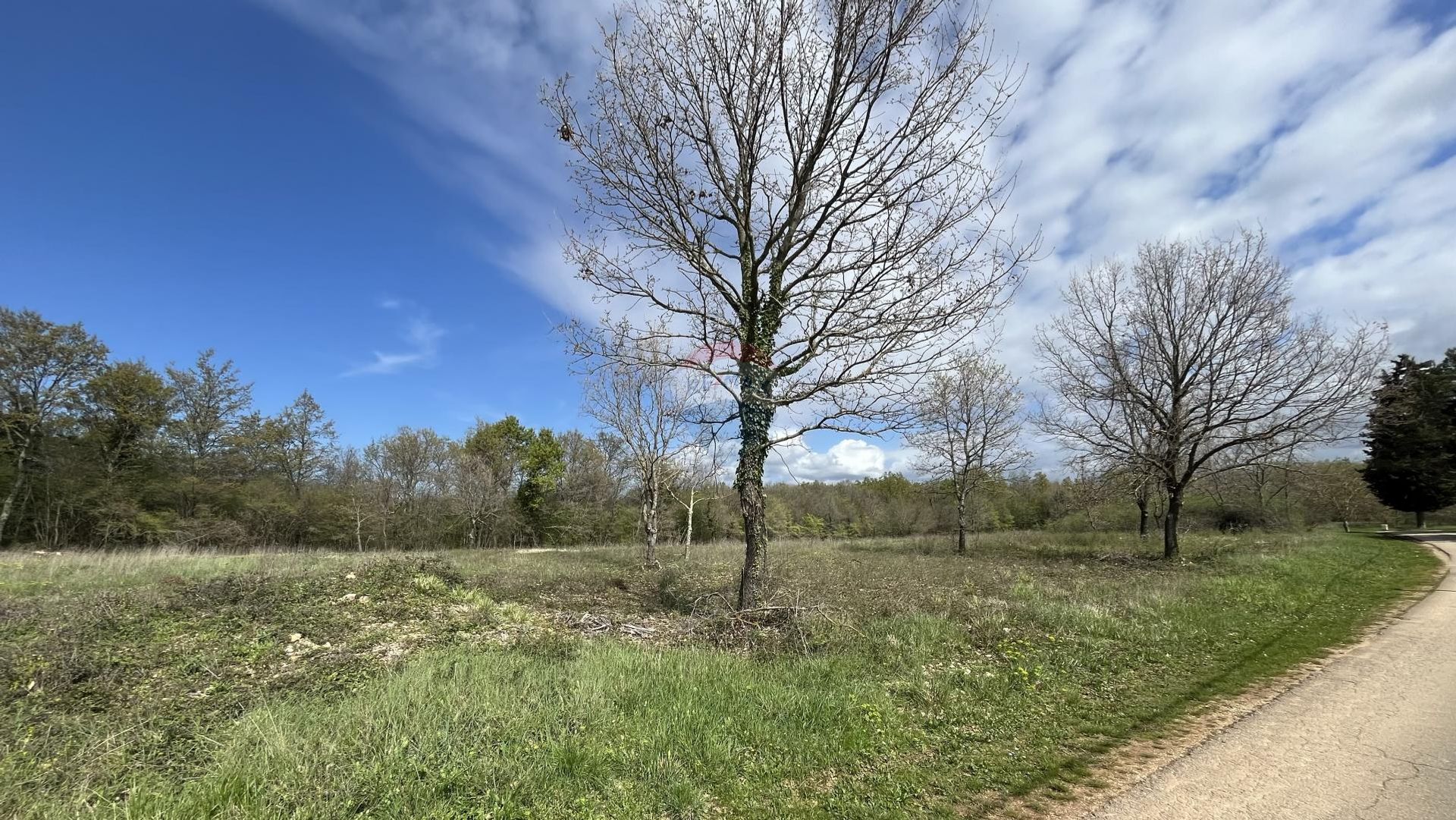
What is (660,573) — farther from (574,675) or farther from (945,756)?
(945,756)

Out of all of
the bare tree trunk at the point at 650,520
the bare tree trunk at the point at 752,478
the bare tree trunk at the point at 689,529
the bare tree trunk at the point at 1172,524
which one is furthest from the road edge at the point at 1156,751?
the bare tree trunk at the point at 689,529

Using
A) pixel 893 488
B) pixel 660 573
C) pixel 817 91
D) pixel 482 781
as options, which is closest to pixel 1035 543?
pixel 660 573

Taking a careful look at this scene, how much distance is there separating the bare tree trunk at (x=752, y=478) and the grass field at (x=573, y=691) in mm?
577

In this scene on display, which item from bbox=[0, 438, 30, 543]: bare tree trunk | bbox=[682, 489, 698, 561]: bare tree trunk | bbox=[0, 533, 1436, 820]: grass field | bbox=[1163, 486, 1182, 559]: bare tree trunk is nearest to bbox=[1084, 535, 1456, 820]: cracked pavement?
bbox=[0, 533, 1436, 820]: grass field

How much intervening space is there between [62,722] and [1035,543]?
31.7m

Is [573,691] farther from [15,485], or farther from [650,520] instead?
[15,485]

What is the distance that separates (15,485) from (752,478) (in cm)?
3859

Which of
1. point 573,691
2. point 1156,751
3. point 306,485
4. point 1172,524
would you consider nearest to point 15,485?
point 306,485

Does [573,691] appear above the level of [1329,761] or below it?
above

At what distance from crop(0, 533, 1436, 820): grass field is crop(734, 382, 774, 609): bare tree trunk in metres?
0.58

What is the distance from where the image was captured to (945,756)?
4.56 meters

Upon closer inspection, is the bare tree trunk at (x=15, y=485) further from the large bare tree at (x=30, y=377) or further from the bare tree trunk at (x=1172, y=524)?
the bare tree trunk at (x=1172, y=524)

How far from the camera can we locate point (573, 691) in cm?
525

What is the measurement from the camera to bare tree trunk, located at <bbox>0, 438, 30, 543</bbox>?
26922mm
